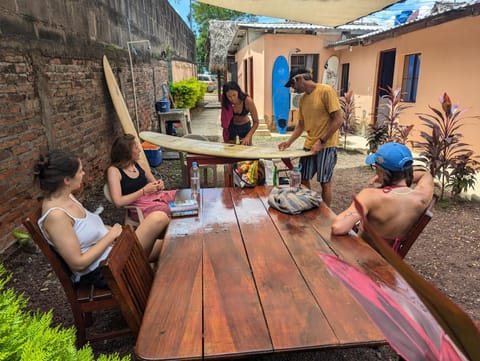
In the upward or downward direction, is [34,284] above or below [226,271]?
below

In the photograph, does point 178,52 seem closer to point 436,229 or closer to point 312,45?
point 312,45

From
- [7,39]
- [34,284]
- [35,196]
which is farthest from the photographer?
[35,196]

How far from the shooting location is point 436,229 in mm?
3645

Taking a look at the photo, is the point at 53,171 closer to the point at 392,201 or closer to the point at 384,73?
the point at 392,201

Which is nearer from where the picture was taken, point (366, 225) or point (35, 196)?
point (366, 225)

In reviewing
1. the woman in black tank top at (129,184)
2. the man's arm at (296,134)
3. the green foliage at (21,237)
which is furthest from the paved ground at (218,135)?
the green foliage at (21,237)

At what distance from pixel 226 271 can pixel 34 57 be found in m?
3.12

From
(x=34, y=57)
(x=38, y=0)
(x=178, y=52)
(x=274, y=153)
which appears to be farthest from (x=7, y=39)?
(x=178, y=52)

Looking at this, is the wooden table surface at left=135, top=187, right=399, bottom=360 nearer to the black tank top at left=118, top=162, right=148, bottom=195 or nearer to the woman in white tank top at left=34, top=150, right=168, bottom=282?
the woman in white tank top at left=34, top=150, right=168, bottom=282

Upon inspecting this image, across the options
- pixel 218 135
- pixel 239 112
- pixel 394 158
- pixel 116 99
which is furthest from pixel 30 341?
pixel 218 135

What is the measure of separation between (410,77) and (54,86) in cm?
692

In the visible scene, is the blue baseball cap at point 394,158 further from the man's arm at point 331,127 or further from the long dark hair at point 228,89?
the long dark hair at point 228,89

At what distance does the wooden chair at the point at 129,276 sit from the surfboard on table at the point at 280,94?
8207 mm

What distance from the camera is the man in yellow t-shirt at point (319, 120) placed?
11.4 feet
